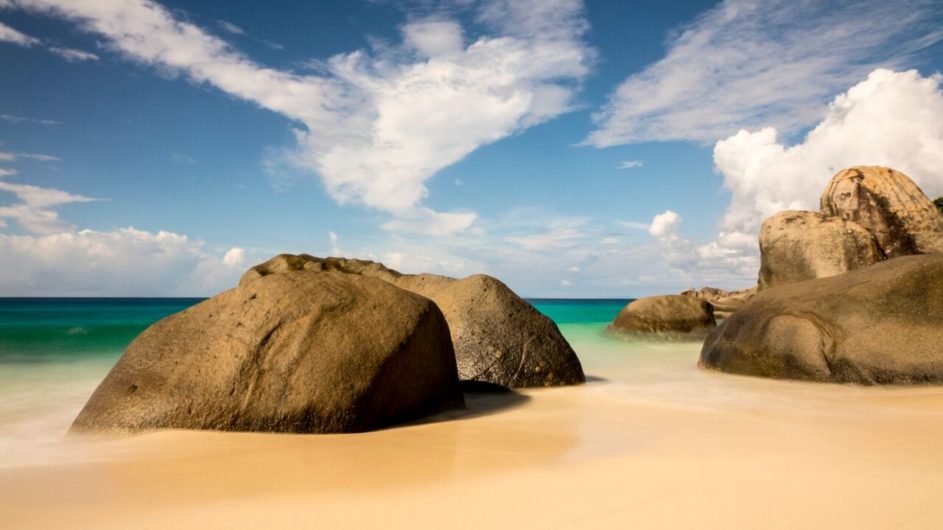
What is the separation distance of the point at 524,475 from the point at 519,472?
65 mm

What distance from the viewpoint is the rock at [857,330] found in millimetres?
6809

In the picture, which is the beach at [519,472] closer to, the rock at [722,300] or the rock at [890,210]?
the rock at [890,210]

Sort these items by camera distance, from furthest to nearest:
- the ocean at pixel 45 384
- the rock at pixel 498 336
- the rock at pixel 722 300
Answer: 1. the rock at pixel 722 300
2. the rock at pixel 498 336
3. the ocean at pixel 45 384

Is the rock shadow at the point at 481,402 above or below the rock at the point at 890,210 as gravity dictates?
below

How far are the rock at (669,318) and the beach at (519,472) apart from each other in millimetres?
11403

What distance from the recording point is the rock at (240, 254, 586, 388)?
699 centimetres

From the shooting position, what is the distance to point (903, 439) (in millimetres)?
4137

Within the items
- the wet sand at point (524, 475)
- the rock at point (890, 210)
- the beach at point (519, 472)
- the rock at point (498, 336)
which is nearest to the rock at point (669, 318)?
the rock at point (890, 210)

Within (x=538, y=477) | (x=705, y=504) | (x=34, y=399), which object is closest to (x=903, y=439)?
(x=705, y=504)

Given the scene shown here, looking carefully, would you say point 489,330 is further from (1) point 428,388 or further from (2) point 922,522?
(2) point 922,522

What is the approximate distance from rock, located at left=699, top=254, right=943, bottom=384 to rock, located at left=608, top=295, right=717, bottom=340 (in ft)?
28.9

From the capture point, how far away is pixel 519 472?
11.0 ft

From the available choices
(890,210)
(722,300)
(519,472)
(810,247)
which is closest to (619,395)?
(519,472)

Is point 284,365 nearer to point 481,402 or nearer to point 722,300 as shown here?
point 481,402
